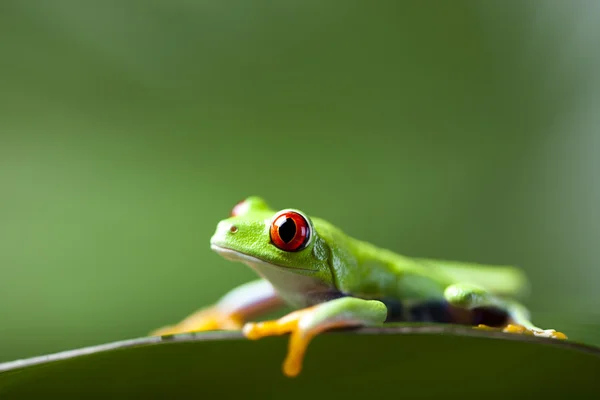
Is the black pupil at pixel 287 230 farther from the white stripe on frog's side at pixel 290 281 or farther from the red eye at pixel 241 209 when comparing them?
the red eye at pixel 241 209

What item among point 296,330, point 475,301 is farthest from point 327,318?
point 475,301

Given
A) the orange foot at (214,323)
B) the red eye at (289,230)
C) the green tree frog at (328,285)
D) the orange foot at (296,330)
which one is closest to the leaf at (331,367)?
the orange foot at (296,330)

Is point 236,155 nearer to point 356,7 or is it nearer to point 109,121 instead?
point 109,121

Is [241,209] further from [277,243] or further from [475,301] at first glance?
[475,301]

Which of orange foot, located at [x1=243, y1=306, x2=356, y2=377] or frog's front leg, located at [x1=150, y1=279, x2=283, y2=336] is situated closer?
orange foot, located at [x1=243, y1=306, x2=356, y2=377]

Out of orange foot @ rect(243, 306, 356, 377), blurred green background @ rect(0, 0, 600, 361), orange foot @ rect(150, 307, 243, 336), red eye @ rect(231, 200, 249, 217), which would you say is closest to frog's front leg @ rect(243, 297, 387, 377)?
orange foot @ rect(243, 306, 356, 377)

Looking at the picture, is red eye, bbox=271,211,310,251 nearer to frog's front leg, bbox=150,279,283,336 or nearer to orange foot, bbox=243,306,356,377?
orange foot, bbox=243,306,356,377
